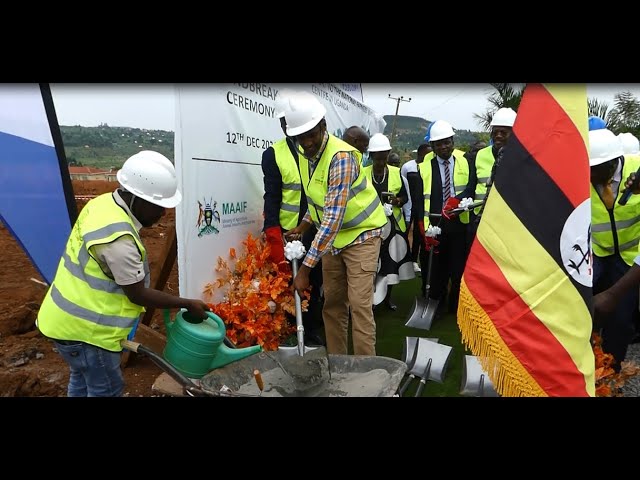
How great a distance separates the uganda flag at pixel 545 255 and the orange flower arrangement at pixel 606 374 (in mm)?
821

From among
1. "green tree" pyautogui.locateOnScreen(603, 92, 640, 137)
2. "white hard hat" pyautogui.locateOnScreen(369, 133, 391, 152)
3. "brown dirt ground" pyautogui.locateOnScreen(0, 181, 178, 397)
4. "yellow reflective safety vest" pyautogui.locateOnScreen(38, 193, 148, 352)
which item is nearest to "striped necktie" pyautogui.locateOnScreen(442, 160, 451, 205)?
"white hard hat" pyautogui.locateOnScreen(369, 133, 391, 152)

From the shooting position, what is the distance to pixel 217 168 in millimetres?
3707

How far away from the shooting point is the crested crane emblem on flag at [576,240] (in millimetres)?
1941

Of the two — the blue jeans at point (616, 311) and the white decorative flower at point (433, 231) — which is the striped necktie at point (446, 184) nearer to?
the white decorative flower at point (433, 231)

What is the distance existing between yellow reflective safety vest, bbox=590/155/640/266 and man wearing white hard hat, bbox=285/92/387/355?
1.35 meters

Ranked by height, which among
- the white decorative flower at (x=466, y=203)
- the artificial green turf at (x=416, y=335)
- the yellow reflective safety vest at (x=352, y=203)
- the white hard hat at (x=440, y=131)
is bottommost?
the artificial green turf at (x=416, y=335)

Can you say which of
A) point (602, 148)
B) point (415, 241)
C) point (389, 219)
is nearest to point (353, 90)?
point (415, 241)

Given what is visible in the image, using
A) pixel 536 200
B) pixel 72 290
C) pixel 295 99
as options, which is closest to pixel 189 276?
pixel 72 290

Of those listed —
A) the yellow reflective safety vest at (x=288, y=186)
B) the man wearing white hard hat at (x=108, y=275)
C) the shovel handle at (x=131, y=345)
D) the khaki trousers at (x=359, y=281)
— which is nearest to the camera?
the man wearing white hard hat at (x=108, y=275)

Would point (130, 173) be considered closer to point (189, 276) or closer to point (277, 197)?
point (189, 276)

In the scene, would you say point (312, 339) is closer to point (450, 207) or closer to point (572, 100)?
point (450, 207)

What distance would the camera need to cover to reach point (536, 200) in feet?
6.49

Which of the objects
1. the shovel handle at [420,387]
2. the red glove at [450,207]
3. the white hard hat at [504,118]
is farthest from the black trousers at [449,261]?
the shovel handle at [420,387]

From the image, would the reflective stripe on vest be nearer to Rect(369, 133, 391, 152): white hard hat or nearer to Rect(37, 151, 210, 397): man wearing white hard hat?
Rect(369, 133, 391, 152): white hard hat
